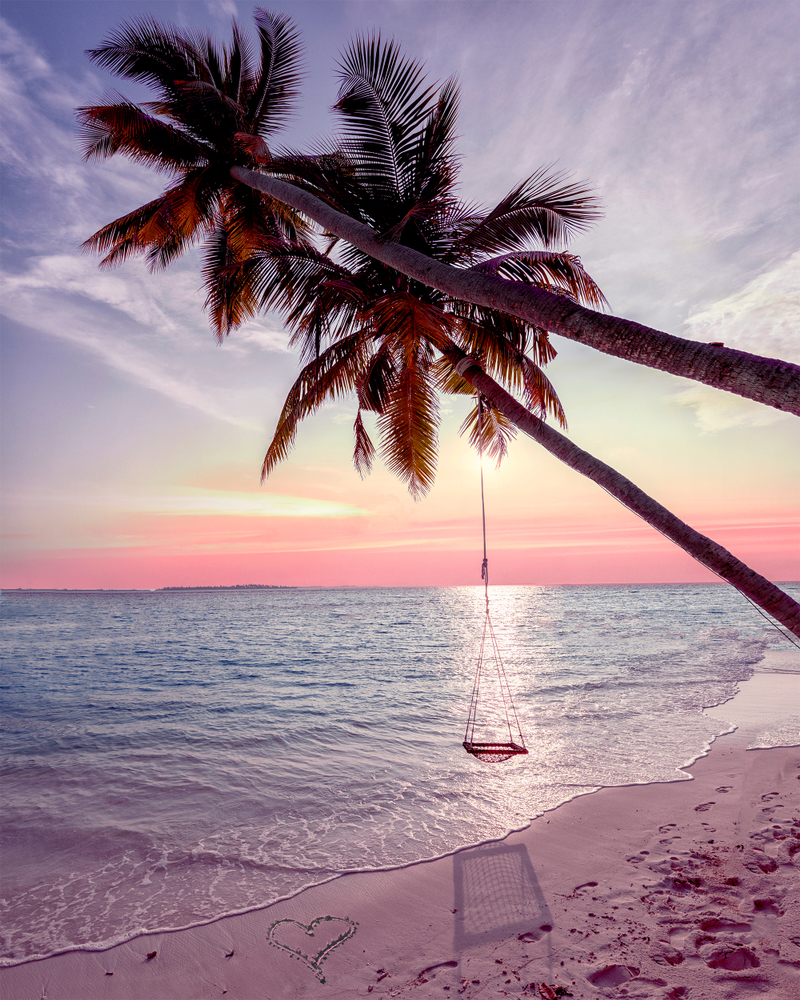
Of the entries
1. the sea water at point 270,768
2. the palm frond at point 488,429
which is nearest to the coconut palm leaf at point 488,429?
the palm frond at point 488,429

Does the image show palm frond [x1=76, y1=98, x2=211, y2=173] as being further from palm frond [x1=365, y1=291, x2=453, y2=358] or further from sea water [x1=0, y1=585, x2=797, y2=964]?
sea water [x1=0, y1=585, x2=797, y2=964]

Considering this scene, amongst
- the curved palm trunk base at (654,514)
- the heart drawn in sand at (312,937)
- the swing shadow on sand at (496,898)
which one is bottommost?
the heart drawn in sand at (312,937)

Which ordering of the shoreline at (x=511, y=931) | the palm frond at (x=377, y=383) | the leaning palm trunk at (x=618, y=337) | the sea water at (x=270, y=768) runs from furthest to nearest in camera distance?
the palm frond at (x=377, y=383), the sea water at (x=270, y=768), the shoreline at (x=511, y=931), the leaning palm trunk at (x=618, y=337)

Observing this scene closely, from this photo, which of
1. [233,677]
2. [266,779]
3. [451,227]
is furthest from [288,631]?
[451,227]

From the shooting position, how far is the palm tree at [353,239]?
5.24 meters

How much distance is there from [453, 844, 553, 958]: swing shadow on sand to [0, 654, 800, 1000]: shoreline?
0.6 inches

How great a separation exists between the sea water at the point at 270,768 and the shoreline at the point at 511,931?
0.31m

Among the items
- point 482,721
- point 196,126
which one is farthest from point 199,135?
point 482,721

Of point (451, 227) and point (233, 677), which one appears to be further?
point (233, 677)

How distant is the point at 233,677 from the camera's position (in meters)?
17.5

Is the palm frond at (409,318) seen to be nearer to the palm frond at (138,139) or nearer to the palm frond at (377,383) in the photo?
the palm frond at (377,383)

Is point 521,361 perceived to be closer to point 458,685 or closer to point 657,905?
point 657,905

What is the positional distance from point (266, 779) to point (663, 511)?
7.16 metres

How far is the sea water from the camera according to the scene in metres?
4.99
